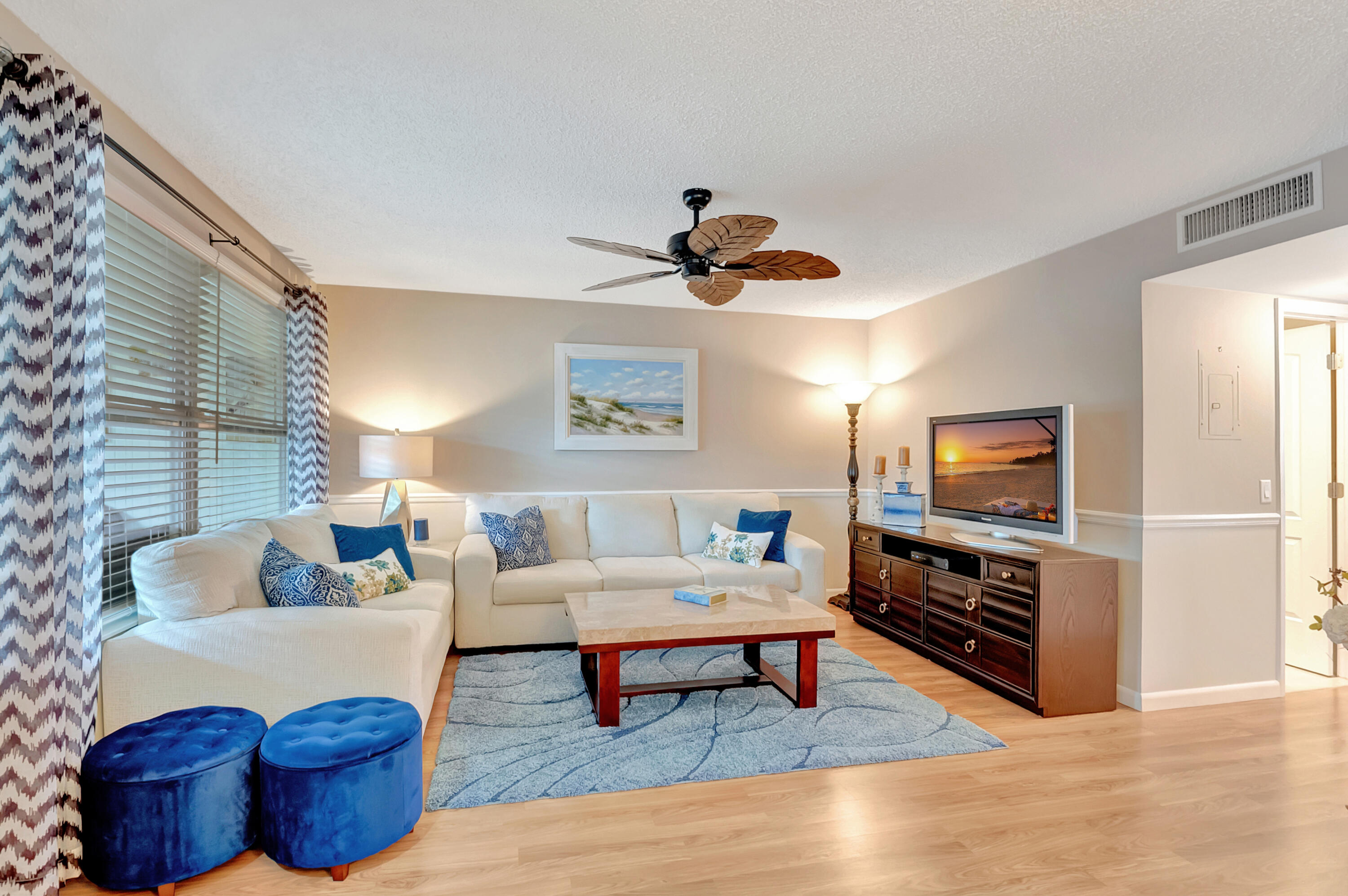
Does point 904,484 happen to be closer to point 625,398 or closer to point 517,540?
point 625,398

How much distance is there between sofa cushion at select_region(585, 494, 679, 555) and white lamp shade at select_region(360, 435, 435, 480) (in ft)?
4.07

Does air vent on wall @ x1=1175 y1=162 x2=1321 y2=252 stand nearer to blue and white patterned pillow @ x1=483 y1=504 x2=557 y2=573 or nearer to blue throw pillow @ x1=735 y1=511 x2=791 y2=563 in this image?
blue throw pillow @ x1=735 y1=511 x2=791 y2=563

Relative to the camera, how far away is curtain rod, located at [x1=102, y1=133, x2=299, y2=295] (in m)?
2.23

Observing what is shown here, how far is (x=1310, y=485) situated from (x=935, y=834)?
11.3 feet

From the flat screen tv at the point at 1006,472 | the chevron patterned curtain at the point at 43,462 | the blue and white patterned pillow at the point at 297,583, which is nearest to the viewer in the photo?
the chevron patterned curtain at the point at 43,462

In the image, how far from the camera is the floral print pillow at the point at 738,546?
448 centimetres

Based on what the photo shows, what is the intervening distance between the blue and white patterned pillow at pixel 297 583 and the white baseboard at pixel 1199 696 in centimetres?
370

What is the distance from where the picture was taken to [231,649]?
2.26 metres

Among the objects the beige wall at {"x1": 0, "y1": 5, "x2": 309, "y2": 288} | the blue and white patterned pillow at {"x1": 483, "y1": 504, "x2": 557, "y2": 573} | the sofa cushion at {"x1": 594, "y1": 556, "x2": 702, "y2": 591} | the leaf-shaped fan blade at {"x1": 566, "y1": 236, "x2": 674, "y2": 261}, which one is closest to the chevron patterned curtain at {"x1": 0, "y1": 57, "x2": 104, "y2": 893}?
the beige wall at {"x1": 0, "y1": 5, "x2": 309, "y2": 288}

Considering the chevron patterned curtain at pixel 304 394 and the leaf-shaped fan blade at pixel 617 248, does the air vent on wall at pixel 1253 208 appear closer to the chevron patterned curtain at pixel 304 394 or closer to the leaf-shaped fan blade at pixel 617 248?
the leaf-shaped fan blade at pixel 617 248

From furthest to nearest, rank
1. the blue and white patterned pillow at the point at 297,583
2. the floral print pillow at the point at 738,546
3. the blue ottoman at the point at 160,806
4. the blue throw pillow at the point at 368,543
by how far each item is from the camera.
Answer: the floral print pillow at the point at 738,546 < the blue throw pillow at the point at 368,543 < the blue and white patterned pillow at the point at 297,583 < the blue ottoman at the point at 160,806

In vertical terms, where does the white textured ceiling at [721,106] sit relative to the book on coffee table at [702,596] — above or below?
above

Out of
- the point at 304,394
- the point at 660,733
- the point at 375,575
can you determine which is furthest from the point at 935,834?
the point at 304,394

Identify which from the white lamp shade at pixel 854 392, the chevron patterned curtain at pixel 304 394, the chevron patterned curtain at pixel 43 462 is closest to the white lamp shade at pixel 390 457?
the chevron patterned curtain at pixel 304 394
